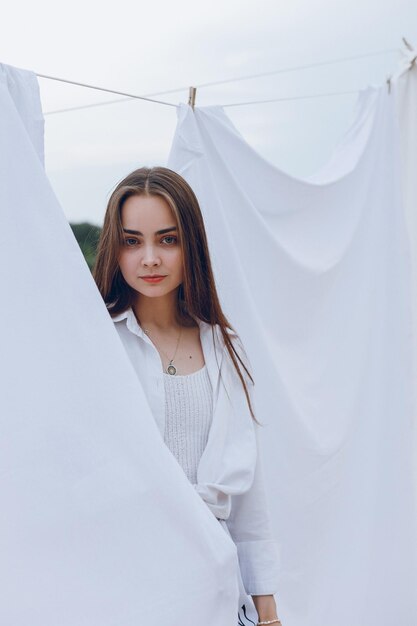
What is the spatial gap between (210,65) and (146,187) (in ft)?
5.12

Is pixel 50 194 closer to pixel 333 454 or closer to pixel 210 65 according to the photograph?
pixel 333 454

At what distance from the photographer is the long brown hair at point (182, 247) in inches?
54.4

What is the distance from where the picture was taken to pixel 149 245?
136 centimetres

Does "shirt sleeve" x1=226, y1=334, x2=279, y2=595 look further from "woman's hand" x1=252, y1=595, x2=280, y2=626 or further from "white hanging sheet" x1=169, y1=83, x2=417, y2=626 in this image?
"white hanging sheet" x1=169, y1=83, x2=417, y2=626

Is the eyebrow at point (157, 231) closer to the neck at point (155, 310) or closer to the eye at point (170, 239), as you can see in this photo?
the eye at point (170, 239)

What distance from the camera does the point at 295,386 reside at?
93.1 inches

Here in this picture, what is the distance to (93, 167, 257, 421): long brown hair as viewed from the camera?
138 cm

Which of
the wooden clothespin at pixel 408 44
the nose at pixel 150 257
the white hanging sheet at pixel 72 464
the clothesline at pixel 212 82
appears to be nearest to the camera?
the white hanging sheet at pixel 72 464

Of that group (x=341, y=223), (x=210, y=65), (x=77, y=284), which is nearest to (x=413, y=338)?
(x=341, y=223)

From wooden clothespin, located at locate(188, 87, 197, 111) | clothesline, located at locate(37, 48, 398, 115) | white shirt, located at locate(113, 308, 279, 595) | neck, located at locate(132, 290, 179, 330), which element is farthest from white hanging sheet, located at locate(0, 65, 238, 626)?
wooden clothespin, located at locate(188, 87, 197, 111)

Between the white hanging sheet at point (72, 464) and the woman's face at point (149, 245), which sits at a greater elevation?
the woman's face at point (149, 245)

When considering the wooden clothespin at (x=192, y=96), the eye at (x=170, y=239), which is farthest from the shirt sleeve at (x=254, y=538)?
the wooden clothespin at (x=192, y=96)

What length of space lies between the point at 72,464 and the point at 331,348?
4.83 feet

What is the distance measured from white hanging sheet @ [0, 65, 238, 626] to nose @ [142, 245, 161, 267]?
17cm
